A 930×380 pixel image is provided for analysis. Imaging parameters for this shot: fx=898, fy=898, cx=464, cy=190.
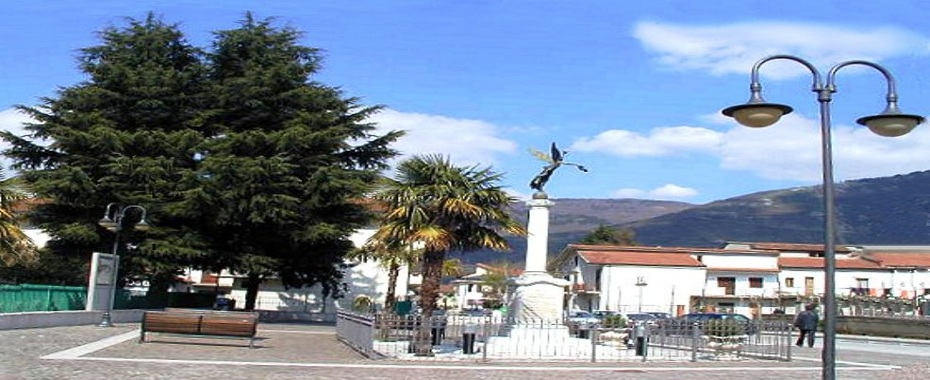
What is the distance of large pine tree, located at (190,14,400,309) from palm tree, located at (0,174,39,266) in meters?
6.34

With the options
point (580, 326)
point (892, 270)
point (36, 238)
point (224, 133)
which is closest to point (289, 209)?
point (224, 133)

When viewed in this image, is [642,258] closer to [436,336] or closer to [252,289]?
[252,289]

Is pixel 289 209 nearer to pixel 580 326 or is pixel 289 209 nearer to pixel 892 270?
pixel 580 326

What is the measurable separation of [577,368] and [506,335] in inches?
181

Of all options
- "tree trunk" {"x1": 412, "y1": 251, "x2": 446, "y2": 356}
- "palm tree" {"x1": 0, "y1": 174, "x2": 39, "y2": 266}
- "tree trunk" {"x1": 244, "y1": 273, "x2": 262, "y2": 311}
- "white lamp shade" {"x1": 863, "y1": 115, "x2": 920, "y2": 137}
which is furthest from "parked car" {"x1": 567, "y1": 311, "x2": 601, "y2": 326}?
"palm tree" {"x1": 0, "y1": 174, "x2": 39, "y2": 266}

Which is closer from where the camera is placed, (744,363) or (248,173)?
(744,363)

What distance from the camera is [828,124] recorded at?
8812mm

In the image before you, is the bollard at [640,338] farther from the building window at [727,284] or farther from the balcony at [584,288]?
the building window at [727,284]

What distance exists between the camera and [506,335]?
21.3 metres

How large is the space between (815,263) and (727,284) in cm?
1107

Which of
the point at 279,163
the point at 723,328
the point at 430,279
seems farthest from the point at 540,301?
the point at 279,163

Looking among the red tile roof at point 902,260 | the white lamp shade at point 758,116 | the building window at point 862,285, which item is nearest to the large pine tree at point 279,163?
the white lamp shade at point 758,116

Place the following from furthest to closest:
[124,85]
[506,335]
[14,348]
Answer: [124,85], [506,335], [14,348]

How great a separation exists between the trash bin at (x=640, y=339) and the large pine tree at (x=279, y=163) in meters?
17.9
